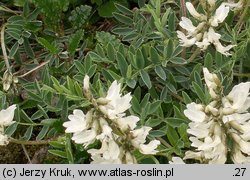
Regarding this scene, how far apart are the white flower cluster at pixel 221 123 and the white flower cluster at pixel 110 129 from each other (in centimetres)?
13

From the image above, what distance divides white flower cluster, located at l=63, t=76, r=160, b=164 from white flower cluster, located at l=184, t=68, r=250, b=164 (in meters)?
0.13

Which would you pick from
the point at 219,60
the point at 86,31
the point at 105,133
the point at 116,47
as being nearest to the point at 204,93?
the point at 219,60

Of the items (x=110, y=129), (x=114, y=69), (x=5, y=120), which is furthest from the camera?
(x=114, y=69)

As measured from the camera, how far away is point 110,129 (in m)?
1.34

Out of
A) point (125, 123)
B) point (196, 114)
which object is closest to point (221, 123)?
point (196, 114)

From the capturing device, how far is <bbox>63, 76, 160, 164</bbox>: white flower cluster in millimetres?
1355

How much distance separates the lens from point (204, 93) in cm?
171

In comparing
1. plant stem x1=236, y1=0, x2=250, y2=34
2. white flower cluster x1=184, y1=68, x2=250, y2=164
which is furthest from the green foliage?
white flower cluster x1=184, y1=68, x2=250, y2=164

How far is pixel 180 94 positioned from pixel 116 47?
24 cm

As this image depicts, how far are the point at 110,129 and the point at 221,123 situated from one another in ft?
0.79

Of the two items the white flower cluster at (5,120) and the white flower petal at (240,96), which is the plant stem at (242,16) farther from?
the white flower cluster at (5,120)

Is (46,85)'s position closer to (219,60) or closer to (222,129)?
(219,60)

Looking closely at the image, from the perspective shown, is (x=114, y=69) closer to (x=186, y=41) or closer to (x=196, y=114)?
(x=186, y=41)

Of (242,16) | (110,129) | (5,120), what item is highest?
(242,16)
